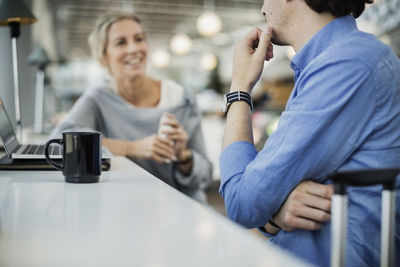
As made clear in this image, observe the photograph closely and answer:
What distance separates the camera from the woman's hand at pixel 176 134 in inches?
73.0

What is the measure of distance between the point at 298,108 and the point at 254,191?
0.63 ft

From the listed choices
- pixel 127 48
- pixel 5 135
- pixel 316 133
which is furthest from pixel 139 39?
pixel 316 133

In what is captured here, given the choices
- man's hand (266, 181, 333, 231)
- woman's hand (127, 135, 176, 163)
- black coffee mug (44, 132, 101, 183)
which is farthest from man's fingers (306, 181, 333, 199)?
woman's hand (127, 135, 176, 163)

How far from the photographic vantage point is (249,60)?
1.20m

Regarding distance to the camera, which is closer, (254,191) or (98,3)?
(254,191)

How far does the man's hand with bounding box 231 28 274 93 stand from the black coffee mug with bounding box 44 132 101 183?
1.27ft

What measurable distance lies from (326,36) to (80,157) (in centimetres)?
63

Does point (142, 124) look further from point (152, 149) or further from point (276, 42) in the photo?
point (276, 42)

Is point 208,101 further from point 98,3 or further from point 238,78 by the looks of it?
point 238,78

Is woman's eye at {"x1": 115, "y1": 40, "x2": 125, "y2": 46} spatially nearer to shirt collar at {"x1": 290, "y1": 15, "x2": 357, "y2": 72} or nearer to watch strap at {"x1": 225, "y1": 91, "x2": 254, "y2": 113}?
watch strap at {"x1": 225, "y1": 91, "x2": 254, "y2": 113}

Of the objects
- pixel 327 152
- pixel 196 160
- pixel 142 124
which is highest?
pixel 327 152

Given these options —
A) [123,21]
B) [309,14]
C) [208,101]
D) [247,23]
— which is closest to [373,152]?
[309,14]

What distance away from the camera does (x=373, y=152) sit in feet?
3.02

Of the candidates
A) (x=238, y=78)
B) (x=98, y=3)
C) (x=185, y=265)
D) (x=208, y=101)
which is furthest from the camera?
(x=208, y=101)
